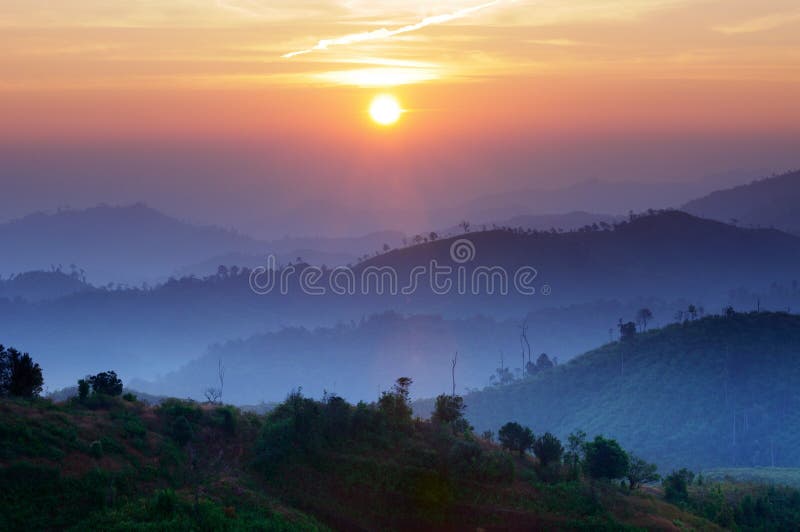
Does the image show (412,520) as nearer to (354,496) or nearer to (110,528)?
(354,496)

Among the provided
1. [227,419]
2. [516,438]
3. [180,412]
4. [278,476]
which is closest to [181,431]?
[180,412]

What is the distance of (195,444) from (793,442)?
270 ft

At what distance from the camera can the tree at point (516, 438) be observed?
47.6 metres

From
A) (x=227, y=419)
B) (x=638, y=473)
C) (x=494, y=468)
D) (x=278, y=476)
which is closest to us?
(x=278, y=476)

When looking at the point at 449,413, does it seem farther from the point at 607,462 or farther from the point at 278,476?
the point at 278,476

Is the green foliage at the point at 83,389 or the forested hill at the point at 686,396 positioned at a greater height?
the forested hill at the point at 686,396

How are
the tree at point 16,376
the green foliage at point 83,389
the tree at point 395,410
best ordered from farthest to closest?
1. the tree at point 395,410
2. the green foliage at point 83,389
3. the tree at point 16,376

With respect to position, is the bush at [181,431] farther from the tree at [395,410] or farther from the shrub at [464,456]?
the shrub at [464,456]

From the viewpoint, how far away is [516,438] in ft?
157

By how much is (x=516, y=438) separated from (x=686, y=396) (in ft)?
227

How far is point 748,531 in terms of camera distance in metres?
48.3

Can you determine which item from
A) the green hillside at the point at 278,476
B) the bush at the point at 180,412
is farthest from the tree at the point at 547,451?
the bush at the point at 180,412

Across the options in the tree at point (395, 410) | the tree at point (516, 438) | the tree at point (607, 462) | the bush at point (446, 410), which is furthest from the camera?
the bush at point (446, 410)

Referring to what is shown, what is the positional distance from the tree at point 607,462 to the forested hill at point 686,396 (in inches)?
1871
